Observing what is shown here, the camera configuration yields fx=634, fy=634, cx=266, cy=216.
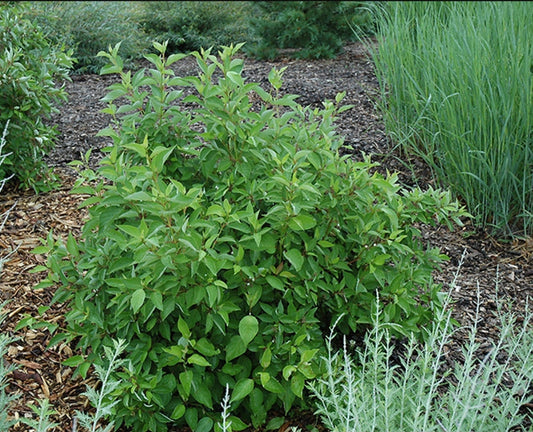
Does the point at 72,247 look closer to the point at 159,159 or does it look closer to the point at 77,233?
the point at 159,159

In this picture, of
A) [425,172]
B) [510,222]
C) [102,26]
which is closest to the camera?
[510,222]

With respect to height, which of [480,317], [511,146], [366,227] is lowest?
[480,317]

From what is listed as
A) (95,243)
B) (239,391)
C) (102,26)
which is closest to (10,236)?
(95,243)

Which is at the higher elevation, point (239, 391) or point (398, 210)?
point (398, 210)

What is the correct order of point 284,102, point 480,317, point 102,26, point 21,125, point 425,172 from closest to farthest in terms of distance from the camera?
point 284,102, point 480,317, point 21,125, point 425,172, point 102,26

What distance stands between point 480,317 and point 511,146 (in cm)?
116

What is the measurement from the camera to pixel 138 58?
718 centimetres

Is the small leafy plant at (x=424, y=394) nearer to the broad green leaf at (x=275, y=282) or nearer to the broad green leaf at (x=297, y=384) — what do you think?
the broad green leaf at (x=297, y=384)

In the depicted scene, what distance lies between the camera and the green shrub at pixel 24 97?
359 centimetres

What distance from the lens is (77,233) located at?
3.46m

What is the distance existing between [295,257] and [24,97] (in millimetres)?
2211

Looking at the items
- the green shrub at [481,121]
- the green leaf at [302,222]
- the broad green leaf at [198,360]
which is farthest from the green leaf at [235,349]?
the green shrub at [481,121]

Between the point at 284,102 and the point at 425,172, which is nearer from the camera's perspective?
the point at 284,102

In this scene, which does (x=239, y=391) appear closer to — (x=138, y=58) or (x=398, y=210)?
(x=398, y=210)
